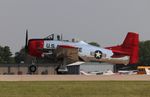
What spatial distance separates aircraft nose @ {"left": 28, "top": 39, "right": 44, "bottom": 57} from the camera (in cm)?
3778

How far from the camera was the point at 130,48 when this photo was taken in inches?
1665

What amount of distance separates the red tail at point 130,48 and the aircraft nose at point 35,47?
6.91 m

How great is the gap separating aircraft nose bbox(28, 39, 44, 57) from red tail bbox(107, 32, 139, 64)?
6907 mm

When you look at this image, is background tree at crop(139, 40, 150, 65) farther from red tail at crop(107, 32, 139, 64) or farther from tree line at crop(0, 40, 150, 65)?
red tail at crop(107, 32, 139, 64)

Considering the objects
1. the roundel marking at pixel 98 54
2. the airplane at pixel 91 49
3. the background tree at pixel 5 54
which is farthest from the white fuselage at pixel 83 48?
the background tree at pixel 5 54

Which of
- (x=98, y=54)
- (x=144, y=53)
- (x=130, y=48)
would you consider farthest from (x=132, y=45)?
(x=144, y=53)

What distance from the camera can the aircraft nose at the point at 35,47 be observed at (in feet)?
124

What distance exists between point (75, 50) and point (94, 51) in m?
1.79

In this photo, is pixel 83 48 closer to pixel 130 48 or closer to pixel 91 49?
pixel 91 49

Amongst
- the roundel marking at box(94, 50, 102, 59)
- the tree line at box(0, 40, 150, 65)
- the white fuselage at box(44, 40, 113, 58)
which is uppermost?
the tree line at box(0, 40, 150, 65)

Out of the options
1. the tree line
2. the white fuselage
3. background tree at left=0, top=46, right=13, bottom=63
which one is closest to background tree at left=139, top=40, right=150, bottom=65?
the tree line
